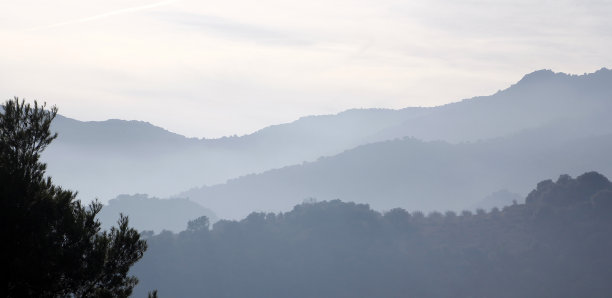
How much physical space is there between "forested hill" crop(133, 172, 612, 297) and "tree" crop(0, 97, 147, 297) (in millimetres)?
147698

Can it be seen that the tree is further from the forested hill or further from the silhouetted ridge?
the silhouetted ridge

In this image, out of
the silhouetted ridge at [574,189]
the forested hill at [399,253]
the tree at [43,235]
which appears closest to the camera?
the tree at [43,235]

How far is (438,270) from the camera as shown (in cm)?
17475

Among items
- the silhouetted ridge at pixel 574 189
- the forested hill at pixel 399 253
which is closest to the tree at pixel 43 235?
the forested hill at pixel 399 253

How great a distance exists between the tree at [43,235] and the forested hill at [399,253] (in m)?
148

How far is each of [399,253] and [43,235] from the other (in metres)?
163

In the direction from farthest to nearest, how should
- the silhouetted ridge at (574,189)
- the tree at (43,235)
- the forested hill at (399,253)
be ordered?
the silhouetted ridge at (574,189)
the forested hill at (399,253)
the tree at (43,235)

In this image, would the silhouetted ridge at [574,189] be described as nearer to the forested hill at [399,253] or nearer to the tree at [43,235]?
the forested hill at [399,253]

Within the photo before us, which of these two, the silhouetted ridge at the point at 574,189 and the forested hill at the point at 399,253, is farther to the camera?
the silhouetted ridge at the point at 574,189

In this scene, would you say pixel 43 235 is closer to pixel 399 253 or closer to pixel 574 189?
pixel 399 253

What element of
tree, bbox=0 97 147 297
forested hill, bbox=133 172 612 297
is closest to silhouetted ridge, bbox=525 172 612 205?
forested hill, bbox=133 172 612 297

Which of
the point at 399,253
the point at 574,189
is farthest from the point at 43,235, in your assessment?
the point at 574,189

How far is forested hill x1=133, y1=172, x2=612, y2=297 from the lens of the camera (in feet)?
545

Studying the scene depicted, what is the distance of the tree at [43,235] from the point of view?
22.3 meters
